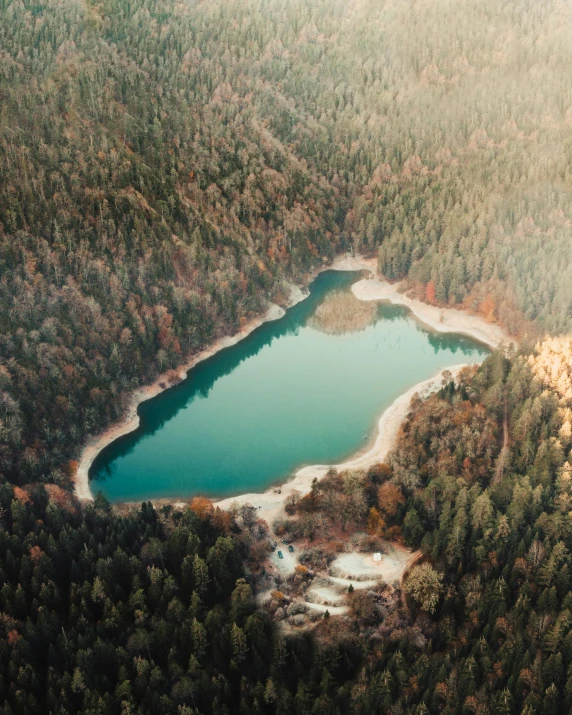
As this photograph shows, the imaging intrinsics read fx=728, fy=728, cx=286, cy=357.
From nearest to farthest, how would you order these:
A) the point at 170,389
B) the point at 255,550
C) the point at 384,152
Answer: the point at 255,550
the point at 170,389
the point at 384,152

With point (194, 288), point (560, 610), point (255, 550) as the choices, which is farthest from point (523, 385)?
point (194, 288)

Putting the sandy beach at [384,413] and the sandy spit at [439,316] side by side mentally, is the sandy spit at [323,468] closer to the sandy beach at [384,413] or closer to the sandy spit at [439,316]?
the sandy beach at [384,413]

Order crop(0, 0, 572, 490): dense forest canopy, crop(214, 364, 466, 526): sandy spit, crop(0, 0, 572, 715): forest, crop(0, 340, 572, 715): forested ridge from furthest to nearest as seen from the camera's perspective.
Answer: crop(0, 0, 572, 490): dense forest canopy
crop(214, 364, 466, 526): sandy spit
crop(0, 0, 572, 715): forest
crop(0, 340, 572, 715): forested ridge

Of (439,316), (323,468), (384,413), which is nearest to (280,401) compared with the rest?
(384,413)

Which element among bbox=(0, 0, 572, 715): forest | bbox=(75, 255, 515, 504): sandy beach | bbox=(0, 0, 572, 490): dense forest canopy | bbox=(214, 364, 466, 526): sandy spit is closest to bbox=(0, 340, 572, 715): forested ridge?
bbox=(0, 0, 572, 715): forest

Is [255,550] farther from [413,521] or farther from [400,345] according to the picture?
[400,345]

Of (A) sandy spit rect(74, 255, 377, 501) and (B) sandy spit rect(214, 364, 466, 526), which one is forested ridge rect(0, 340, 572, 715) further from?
(A) sandy spit rect(74, 255, 377, 501)
